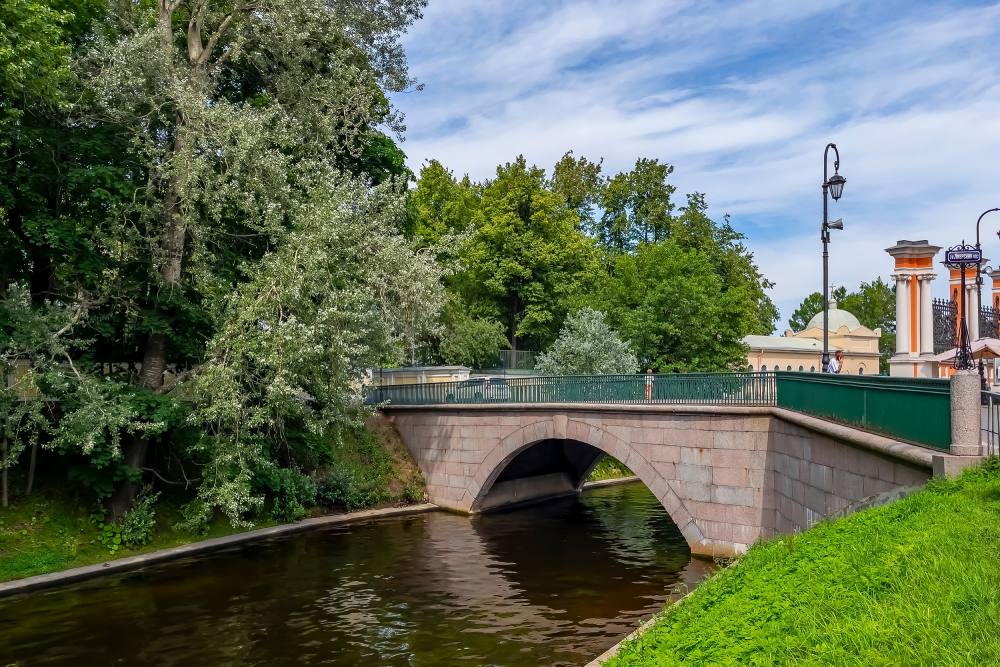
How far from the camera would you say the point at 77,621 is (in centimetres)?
1423

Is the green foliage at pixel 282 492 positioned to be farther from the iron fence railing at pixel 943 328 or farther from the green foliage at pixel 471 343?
the iron fence railing at pixel 943 328

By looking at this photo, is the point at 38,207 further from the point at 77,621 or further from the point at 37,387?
the point at 77,621

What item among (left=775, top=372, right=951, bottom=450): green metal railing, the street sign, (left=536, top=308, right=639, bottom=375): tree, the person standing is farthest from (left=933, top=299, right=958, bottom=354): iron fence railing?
(left=775, top=372, right=951, bottom=450): green metal railing

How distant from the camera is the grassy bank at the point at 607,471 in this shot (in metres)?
33.8

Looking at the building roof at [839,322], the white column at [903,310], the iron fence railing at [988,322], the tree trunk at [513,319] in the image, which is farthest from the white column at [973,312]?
the building roof at [839,322]

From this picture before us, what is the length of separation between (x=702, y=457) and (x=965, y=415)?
10.5 meters

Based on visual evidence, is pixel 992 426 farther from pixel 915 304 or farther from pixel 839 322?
pixel 839 322

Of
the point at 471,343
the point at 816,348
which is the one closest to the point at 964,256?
the point at 471,343

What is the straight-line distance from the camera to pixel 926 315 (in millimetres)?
29531

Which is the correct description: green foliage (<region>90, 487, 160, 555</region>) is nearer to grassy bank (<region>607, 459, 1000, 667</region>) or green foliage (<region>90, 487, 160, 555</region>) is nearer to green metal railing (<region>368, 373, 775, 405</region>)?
green metal railing (<region>368, 373, 775, 405</region>)

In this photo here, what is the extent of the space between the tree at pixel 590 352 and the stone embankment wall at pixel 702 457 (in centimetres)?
633

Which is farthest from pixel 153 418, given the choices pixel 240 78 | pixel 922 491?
pixel 922 491

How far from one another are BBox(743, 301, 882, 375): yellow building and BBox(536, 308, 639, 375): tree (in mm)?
29646

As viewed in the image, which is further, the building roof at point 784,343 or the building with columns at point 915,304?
the building roof at point 784,343
